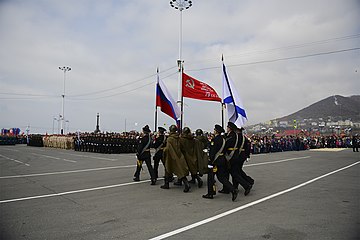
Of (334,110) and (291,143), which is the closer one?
(291,143)

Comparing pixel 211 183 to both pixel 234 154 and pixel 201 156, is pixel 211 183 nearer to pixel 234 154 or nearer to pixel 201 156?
pixel 234 154

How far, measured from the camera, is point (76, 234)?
4125 mm

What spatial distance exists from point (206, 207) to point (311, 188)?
3.98 m

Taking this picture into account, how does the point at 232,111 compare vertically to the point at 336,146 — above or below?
above

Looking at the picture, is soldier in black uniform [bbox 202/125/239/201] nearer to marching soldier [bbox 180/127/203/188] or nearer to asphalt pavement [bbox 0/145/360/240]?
asphalt pavement [bbox 0/145/360/240]

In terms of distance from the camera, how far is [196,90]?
13.2 meters

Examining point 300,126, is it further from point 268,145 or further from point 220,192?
point 220,192

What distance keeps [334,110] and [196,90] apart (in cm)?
10955

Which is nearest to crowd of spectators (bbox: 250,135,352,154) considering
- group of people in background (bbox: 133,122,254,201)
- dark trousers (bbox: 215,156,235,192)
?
group of people in background (bbox: 133,122,254,201)

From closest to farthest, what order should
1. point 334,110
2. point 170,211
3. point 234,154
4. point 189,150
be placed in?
point 170,211, point 234,154, point 189,150, point 334,110

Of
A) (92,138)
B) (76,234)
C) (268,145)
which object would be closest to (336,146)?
(268,145)

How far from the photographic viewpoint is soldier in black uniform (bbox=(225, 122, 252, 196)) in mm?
6758

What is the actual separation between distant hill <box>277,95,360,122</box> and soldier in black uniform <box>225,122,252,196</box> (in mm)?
93250

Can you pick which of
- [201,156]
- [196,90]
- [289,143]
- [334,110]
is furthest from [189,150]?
[334,110]
